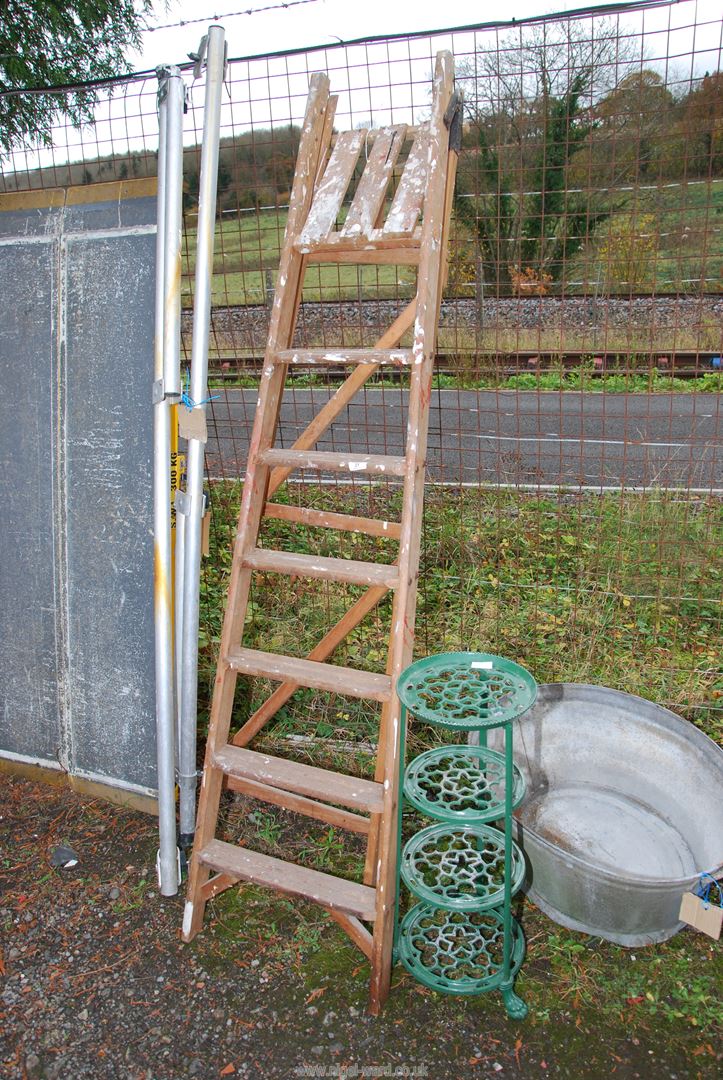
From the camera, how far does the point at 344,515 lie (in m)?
2.44

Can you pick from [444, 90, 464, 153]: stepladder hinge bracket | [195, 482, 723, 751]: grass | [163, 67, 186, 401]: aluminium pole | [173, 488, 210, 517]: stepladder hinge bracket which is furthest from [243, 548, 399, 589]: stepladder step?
[444, 90, 464, 153]: stepladder hinge bracket

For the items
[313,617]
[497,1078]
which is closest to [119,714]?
[313,617]

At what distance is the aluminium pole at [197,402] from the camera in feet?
7.63

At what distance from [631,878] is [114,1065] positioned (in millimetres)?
1551

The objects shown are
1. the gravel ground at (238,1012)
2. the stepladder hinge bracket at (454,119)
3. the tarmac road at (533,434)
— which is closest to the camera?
the gravel ground at (238,1012)

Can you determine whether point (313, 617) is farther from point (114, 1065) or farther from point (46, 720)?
point (114, 1065)

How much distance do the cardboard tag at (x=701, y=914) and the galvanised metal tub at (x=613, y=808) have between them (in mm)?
34

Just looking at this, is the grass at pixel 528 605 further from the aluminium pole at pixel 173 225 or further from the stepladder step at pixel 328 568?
the aluminium pole at pixel 173 225

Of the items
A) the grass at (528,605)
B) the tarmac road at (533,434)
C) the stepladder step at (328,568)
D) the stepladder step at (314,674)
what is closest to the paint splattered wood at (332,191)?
the stepladder step at (328,568)

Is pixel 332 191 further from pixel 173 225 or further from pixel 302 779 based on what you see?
pixel 302 779

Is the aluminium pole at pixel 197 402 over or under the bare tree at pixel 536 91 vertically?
under

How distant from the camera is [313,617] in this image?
382 cm

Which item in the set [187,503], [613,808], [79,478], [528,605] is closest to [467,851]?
[613,808]

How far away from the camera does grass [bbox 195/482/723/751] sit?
11.3 feet
